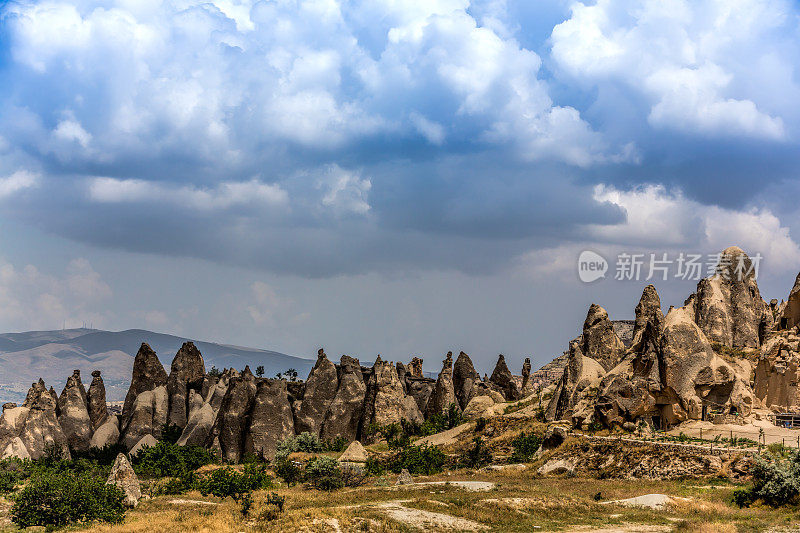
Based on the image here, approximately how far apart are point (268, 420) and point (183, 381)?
489 inches

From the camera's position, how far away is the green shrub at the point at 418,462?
172 feet

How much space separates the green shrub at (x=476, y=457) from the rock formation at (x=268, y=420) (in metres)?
17.2

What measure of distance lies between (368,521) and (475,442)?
108 ft

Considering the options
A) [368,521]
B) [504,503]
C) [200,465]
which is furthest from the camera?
[200,465]

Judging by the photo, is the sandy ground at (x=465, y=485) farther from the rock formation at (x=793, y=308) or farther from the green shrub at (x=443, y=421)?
the green shrub at (x=443, y=421)

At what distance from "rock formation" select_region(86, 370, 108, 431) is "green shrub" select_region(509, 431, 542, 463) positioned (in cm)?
4028

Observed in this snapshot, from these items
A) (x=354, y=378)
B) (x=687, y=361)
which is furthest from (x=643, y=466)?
(x=354, y=378)

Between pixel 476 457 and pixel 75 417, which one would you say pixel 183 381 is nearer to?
pixel 75 417

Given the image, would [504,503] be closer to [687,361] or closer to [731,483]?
[731,483]

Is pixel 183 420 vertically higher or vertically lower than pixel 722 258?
lower

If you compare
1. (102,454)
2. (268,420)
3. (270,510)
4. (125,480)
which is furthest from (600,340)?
(270,510)

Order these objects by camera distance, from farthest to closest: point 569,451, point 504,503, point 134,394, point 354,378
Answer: point 134,394 < point 354,378 < point 569,451 < point 504,503

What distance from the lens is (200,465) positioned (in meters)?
59.5

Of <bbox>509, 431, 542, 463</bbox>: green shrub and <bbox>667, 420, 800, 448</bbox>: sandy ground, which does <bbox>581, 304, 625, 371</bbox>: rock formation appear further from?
<bbox>667, 420, 800, 448</bbox>: sandy ground
